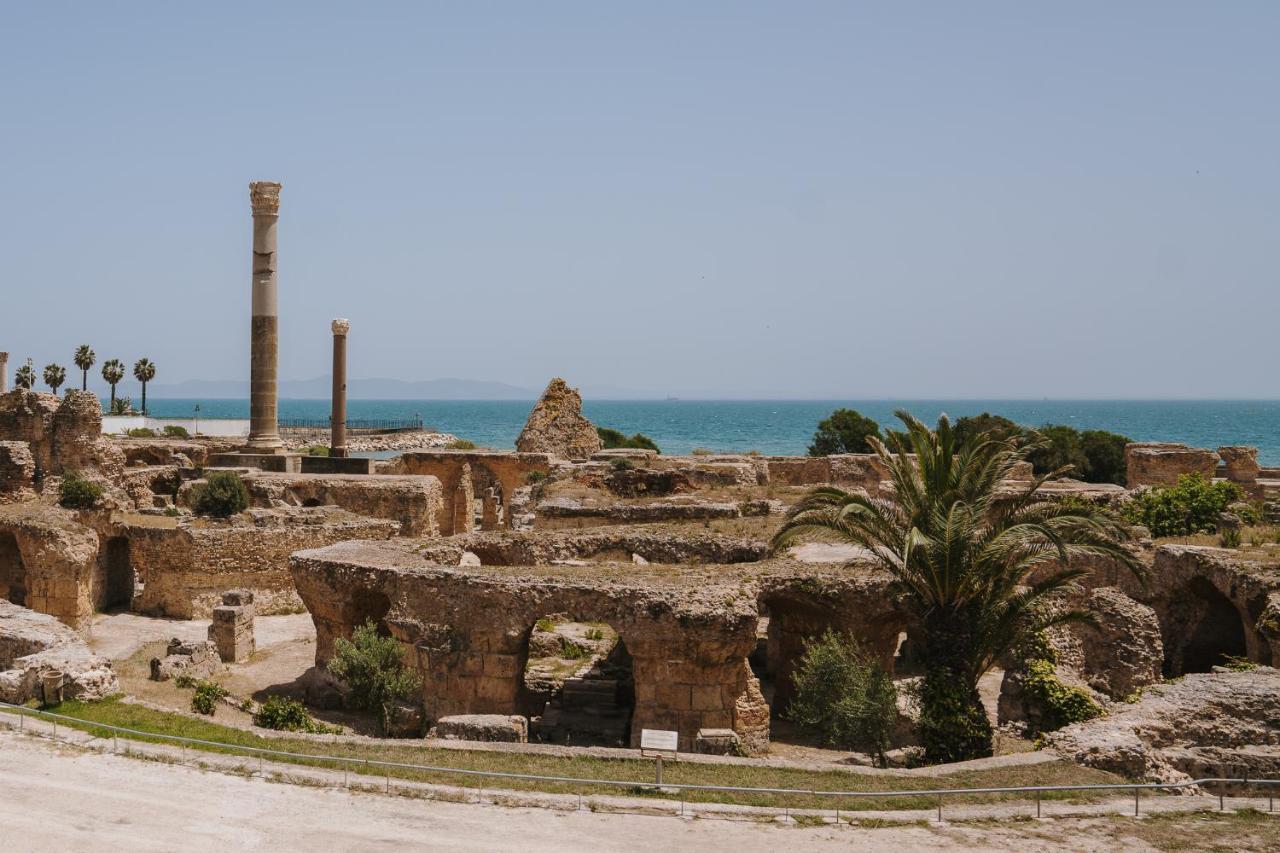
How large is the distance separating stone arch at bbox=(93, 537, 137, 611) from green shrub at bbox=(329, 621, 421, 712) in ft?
41.2

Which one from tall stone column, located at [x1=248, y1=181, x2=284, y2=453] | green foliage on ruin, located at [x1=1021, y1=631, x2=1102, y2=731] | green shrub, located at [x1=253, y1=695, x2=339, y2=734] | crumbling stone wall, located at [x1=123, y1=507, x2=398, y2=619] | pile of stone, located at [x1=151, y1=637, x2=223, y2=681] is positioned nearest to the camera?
green foliage on ruin, located at [x1=1021, y1=631, x2=1102, y2=731]

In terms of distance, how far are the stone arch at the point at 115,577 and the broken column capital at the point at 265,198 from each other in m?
13.4

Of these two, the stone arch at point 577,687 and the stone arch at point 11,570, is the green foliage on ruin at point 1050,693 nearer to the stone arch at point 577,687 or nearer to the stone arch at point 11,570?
the stone arch at point 577,687

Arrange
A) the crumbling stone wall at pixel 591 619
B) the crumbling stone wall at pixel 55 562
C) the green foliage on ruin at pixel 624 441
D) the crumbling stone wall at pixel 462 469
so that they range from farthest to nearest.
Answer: the green foliage on ruin at pixel 624 441
the crumbling stone wall at pixel 462 469
the crumbling stone wall at pixel 55 562
the crumbling stone wall at pixel 591 619

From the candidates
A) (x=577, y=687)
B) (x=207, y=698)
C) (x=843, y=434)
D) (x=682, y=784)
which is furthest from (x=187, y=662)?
(x=843, y=434)

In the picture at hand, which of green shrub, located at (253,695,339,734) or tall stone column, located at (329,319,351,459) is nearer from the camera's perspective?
green shrub, located at (253,695,339,734)

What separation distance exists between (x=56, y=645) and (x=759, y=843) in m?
11.0

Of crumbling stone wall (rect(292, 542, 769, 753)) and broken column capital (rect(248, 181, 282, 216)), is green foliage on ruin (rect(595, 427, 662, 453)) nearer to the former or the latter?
broken column capital (rect(248, 181, 282, 216))

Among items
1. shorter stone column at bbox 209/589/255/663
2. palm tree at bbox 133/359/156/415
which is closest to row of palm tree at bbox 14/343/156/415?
palm tree at bbox 133/359/156/415

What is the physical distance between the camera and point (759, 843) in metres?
10.7

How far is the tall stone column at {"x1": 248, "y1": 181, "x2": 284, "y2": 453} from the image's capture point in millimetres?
37062

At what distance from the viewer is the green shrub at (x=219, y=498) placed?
29.2 metres

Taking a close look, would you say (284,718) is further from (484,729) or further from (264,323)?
(264,323)

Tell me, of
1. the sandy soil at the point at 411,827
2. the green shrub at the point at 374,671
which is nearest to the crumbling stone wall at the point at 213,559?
the green shrub at the point at 374,671
